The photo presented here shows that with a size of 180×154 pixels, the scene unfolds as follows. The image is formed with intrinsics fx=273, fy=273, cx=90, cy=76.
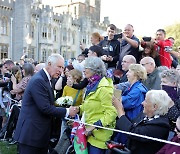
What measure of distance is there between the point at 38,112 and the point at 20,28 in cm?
3957

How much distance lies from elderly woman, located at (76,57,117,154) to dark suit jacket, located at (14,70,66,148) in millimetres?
473

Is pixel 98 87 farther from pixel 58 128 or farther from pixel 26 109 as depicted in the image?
pixel 58 128

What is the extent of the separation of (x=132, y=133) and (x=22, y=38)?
40127 millimetres

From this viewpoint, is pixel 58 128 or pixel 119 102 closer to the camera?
pixel 119 102

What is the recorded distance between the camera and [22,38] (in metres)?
41.5

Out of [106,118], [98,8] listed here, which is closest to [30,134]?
[106,118]

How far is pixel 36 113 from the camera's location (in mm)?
4074

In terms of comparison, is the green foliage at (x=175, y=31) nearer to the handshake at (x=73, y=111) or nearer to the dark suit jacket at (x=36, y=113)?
the handshake at (x=73, y=111)

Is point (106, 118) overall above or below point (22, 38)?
below

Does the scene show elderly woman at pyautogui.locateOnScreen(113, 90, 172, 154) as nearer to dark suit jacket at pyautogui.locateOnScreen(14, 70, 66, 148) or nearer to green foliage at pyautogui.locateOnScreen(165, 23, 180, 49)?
dark suit jacket at pyautogui.locateOnScreen(14, 70, 66, 148)

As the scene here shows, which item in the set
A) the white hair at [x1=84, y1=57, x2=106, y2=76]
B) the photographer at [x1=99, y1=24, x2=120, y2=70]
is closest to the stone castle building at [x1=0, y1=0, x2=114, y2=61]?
the photographer at [x1=99, y1=24, x2=120, y2=70]

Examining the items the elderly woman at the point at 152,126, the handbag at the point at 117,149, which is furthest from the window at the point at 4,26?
the elderly woman at the point at 152,126

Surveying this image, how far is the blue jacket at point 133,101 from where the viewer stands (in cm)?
405

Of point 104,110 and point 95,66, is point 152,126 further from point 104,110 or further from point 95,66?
point 95,66
